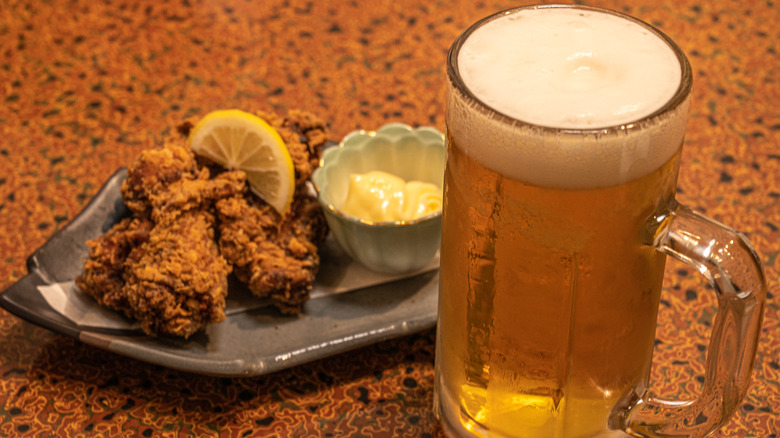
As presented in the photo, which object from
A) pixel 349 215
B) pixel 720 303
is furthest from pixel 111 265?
pixel 720 303

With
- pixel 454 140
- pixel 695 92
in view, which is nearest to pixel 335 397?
pixel 454 140

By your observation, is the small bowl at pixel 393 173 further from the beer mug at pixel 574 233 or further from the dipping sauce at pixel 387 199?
the beer mug at pixel 574 233

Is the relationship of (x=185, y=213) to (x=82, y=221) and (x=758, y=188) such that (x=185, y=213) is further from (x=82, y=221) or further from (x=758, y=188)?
(x=758, y=188)

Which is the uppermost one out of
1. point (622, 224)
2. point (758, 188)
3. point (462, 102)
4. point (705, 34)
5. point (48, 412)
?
point (462, 102)

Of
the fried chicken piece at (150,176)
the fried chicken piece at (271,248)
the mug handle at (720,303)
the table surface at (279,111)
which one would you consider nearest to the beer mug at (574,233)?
the mug handle at (720,303)

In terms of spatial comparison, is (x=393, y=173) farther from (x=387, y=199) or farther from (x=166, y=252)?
(x=166, y=252)
